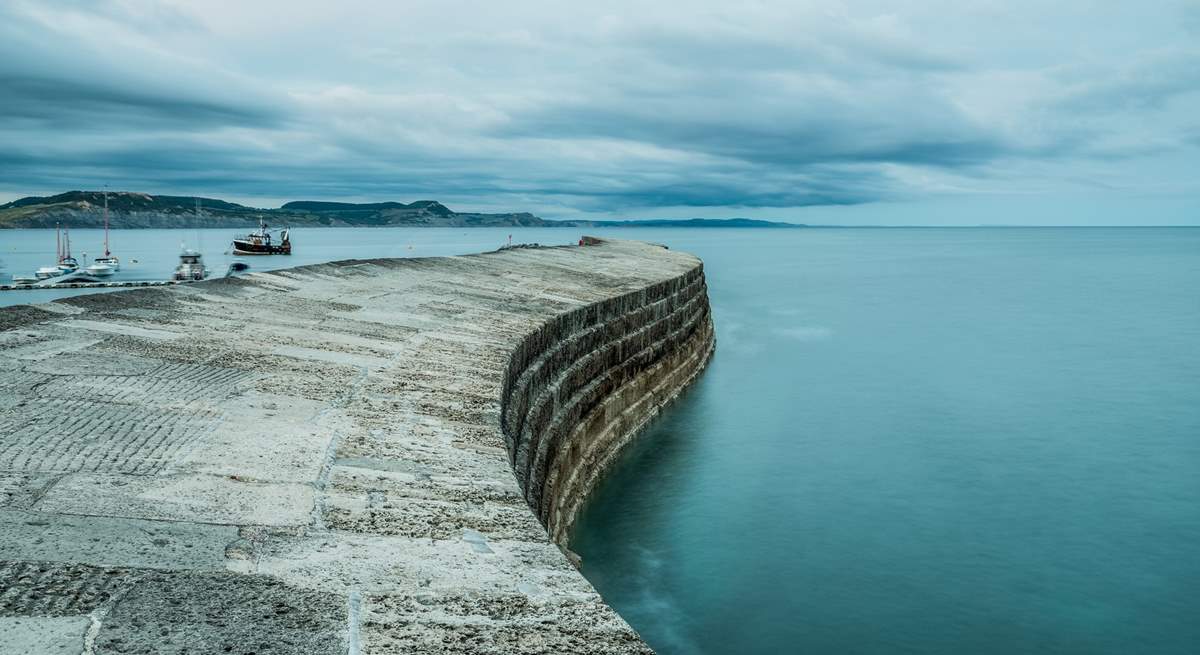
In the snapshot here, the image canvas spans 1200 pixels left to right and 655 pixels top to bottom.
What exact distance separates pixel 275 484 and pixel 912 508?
1169 centimetres

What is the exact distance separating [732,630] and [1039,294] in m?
51.2

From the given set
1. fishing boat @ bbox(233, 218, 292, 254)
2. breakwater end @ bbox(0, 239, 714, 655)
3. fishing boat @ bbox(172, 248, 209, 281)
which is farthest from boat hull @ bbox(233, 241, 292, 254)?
breakwater end @ bbox(0, 239, 714, 655)

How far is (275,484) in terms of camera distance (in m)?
4.41

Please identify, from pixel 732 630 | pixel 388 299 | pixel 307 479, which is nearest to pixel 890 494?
pixel 732 630

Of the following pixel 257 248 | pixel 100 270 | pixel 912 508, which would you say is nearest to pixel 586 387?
pixel 912 508

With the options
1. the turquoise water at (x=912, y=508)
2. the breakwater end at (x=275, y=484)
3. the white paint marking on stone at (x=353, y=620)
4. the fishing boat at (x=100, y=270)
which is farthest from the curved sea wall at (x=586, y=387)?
the fishing boat at (x=100, y=270)

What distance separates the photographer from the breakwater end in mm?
3000

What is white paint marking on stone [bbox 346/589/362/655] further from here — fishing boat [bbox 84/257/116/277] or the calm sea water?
fishing boat [bbox 84/257/116/277]

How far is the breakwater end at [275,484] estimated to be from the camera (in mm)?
3000

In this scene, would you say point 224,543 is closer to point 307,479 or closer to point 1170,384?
point 307,479

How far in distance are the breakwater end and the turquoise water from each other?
2.51 m

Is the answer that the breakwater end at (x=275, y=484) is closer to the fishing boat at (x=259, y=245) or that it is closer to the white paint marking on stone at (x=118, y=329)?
the white paint marking on stone at (x=118, y=329)

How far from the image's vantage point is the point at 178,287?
10.6 metres

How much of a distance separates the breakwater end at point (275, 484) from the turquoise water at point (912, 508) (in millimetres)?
2508
